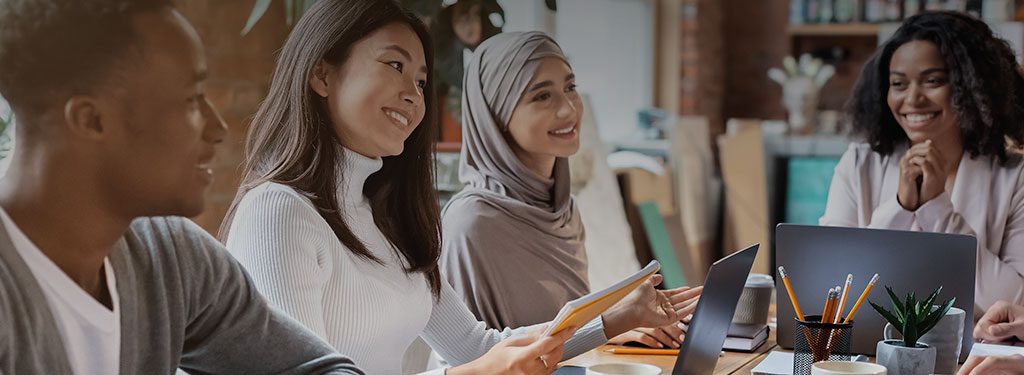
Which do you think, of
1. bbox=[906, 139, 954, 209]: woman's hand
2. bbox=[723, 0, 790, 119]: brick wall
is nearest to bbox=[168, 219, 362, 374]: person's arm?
bbox=[906, 139, 954, 209]: woman's hand

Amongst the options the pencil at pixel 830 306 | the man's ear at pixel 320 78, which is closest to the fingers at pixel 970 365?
the pencil at pixel 830 306

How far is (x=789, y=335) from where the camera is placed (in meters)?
1.97

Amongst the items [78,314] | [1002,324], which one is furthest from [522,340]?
[1002,324]

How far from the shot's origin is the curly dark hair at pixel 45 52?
94 cm

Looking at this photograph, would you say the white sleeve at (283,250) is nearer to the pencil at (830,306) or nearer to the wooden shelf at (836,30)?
the pencil at (830,306)

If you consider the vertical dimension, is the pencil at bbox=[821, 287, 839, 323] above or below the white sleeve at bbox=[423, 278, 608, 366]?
above

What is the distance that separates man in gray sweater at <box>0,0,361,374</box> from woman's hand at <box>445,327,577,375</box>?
523mm

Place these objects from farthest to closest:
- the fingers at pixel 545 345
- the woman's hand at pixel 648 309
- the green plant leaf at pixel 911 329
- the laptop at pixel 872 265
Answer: the woman's hand at pixel 648 309 < the laptop at pixel 872 265 < the green plant leaf at pixel 911 329 < the fingers at pixel 545 345

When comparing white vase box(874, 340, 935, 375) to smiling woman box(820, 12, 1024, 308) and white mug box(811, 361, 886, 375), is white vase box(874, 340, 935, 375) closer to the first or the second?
white mug box(811, 361, 886, 375)

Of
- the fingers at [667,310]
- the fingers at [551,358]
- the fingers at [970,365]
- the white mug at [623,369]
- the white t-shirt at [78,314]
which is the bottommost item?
the fingers at [970,365]

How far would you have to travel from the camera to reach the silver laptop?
4.99 feet

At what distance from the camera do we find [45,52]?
36.9 inches

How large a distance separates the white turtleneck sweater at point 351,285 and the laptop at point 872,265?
0.37 m

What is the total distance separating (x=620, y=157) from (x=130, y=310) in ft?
13.5
